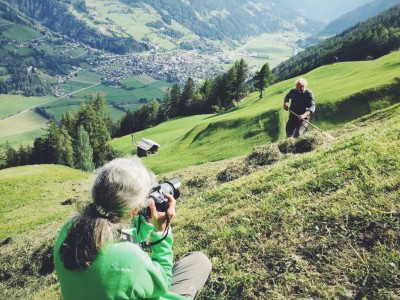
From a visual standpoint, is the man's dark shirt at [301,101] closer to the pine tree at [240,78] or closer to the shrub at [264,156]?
the shrub at [264,156]

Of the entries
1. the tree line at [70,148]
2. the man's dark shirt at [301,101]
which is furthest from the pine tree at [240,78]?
the man's dark shirt at [301,101]

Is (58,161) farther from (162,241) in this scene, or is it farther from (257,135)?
(162,241)

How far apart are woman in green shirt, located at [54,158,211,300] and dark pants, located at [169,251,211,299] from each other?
1.12 m

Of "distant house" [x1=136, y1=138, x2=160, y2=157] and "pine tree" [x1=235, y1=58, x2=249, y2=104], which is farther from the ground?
"pine tree" [x1=235, y1=58, x2=249, y2=104]

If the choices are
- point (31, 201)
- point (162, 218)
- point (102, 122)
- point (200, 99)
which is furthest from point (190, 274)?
point (200, 99)

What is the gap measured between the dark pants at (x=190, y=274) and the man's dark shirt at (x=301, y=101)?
1345cm

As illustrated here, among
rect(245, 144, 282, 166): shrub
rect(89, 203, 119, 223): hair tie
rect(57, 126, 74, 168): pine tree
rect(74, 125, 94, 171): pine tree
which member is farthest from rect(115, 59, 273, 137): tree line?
rect(89, 203, 119, 223): hair tie

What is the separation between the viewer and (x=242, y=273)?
6.63 meters

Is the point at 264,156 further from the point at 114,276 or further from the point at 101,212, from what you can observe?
the point at 114,276

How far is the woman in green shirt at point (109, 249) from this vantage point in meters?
3.93

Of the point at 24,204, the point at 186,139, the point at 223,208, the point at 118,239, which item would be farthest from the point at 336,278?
the point at 186,139

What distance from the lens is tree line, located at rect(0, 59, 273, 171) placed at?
237 ft

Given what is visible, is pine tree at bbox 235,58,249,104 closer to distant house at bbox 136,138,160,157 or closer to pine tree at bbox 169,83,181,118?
pine tree at bbox 169,83,181,118

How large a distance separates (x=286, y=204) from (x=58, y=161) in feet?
234
